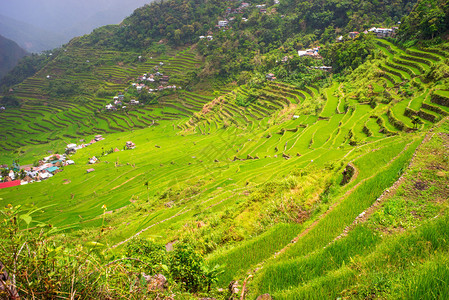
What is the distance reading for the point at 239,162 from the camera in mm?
20891

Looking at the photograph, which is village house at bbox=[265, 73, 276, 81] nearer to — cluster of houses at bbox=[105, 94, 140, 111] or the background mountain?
cluster of houses at bbox=[105, 94, 140, 111]

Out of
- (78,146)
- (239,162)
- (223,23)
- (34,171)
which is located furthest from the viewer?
(223,23)

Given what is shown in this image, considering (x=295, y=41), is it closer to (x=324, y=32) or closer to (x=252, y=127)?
(x=324, y=32)

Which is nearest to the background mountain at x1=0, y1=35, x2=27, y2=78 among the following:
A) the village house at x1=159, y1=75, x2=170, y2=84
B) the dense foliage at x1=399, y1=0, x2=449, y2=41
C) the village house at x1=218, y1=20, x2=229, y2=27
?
the village house at x1=159, y1=75, x2=170, y2=84

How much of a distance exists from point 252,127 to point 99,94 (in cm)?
5670

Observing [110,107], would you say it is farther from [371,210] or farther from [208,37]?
[371,210]

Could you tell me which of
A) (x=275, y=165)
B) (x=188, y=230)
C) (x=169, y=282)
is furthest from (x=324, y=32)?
(x=169, y=282)

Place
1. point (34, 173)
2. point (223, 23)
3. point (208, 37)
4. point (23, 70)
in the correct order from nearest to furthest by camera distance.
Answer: point (34, 173)
point (208, 37)
point (223, 23)
point (23, 70)

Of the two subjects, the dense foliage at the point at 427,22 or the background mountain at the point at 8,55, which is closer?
the dense foliage at the point at 427,22

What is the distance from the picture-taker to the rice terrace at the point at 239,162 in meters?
2.21

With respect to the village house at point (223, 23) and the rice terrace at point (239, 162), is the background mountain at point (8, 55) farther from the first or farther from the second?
the village house at point (223, 23)

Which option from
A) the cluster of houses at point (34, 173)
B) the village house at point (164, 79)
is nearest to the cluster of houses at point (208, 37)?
the village house at point (164, 79)

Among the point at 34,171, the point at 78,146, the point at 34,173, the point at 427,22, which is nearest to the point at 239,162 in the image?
the point at 427,22

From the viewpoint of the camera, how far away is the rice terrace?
2.21 m
